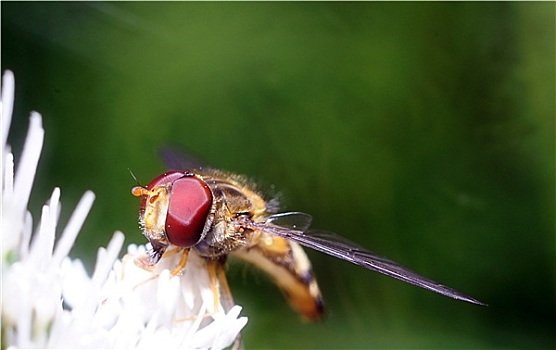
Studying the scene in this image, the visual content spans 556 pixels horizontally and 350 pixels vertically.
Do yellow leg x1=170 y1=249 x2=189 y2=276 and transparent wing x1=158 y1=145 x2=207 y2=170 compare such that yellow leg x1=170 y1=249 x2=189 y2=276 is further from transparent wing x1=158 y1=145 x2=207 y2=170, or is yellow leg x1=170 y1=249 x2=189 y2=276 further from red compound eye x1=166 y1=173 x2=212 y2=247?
transparent wing x1=158 y1=145 x2=207 y2=170

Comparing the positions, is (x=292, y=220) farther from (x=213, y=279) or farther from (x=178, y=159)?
(x=178, y=159)

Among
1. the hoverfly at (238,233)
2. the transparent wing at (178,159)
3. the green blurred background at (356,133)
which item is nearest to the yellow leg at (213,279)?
the hoverfly at (238,233)

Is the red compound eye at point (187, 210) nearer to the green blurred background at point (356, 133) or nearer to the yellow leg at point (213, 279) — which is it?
the yellow leg at point (213, 279)

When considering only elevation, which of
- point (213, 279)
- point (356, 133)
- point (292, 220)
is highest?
point (356, 133)

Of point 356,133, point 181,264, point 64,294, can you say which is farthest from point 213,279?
point 356,133

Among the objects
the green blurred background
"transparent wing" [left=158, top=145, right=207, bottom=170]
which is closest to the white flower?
"transparent wing" [left=158, top=145, right=207, bottom=170]

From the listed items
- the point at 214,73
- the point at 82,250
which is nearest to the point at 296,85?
the point at 214,73
